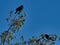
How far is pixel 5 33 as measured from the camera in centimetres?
1013

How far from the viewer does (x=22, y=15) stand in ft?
34.1

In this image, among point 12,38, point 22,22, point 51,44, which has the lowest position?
point 51,44

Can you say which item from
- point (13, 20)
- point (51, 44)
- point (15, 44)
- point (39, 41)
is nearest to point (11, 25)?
point (13, 20)

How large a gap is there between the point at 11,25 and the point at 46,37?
1926mm

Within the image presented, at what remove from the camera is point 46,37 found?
1018cm

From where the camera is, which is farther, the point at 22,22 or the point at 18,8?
the point at 22,22

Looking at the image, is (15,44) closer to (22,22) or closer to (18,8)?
(22,22)

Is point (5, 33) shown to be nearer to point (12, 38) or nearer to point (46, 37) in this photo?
point (12, 38)

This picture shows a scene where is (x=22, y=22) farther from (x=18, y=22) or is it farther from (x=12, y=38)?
(x=12, y=38)

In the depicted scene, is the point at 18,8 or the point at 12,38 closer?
the point at 18,8

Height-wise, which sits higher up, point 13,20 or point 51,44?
point 13,20

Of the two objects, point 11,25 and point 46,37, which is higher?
point 11,25

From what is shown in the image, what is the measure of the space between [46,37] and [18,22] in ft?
5.42

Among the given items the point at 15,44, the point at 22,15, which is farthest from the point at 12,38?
the point at 22,15
